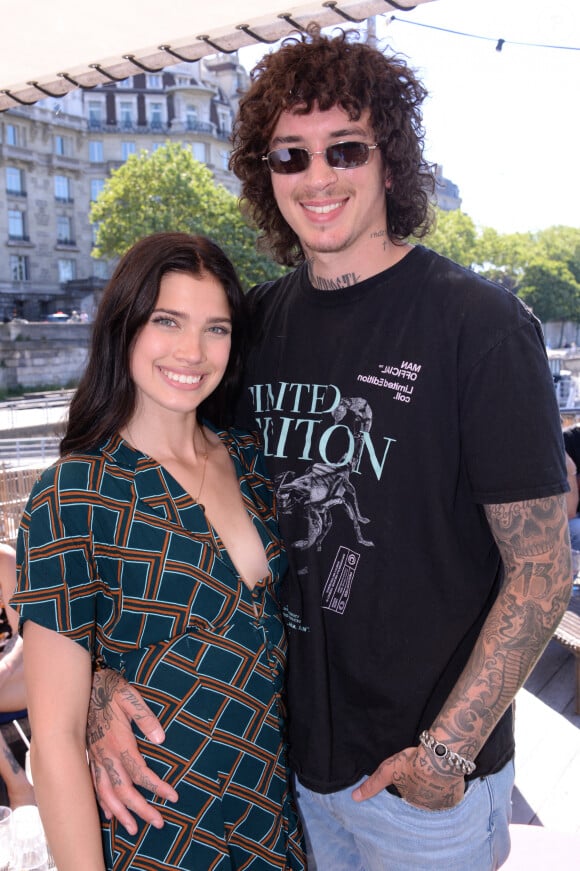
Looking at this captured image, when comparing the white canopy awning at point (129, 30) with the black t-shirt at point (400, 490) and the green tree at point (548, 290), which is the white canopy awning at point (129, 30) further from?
the green tree at point (548, 290)

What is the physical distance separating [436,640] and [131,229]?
119 feet

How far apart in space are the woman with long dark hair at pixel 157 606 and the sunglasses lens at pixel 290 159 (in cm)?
35

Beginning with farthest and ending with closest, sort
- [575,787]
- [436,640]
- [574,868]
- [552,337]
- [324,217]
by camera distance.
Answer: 1. [552,337]
2. [575,787]
3. [574,868]
4. [324,217]
5. [436,640]

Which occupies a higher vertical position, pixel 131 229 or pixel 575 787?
pixel 131 229

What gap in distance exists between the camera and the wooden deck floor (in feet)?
12.1

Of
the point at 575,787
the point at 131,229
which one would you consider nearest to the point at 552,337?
the point at 131,229

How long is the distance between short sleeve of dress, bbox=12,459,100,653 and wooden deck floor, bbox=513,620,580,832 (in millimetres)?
2509

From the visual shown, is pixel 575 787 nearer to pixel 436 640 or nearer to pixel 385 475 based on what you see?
pixel 436 640

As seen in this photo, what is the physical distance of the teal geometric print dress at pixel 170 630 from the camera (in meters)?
1.61

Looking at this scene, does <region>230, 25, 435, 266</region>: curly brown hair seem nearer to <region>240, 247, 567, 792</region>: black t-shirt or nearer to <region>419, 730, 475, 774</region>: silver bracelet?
<region>240, 247, 567, 792</region>: black t-shirt

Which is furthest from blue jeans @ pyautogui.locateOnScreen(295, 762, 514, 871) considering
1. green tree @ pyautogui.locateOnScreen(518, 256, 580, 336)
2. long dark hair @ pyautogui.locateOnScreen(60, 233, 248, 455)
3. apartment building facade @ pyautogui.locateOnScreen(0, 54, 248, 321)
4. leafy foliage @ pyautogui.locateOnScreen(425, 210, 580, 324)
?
green tree @ pyautogui.locateOnScreen(518, 256, 580, 336)

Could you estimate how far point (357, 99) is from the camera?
6.57ft

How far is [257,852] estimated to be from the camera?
176 cm

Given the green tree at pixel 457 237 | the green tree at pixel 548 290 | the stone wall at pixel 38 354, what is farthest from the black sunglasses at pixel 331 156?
the green tree at pixel 548 290
